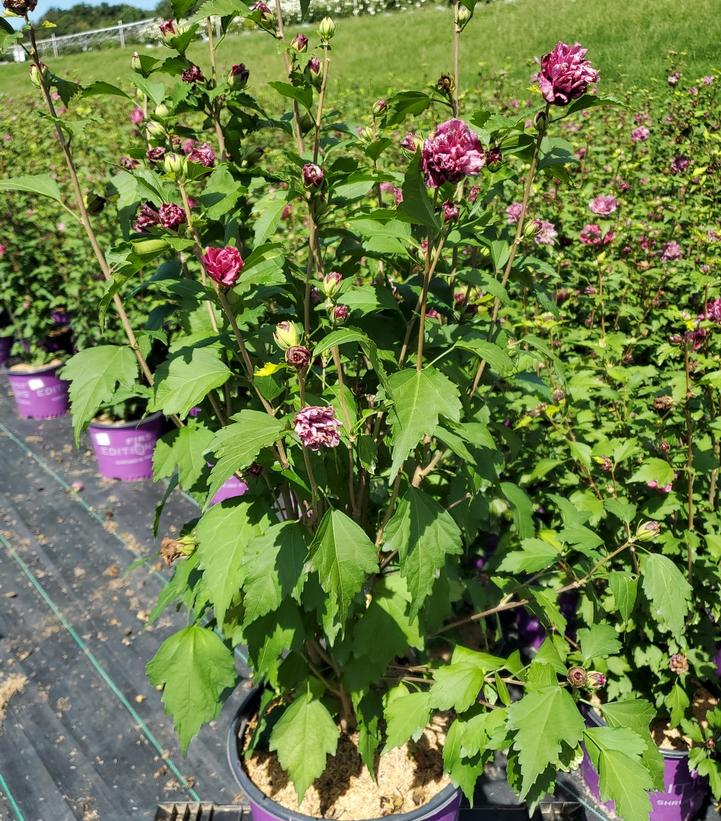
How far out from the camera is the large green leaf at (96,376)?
1.38 metres

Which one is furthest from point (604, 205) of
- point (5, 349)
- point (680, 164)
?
point (5, 349)

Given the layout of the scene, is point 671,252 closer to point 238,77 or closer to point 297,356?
point 238,77

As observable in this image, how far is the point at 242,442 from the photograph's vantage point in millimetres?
1112

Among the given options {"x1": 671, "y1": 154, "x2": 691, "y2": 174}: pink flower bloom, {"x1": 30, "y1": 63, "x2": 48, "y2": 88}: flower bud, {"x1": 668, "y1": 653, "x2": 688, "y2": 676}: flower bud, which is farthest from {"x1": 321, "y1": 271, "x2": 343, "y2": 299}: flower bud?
{"x1": 671, "y1": 154, "x2": 691, "y2": 174}: pink flower bloom

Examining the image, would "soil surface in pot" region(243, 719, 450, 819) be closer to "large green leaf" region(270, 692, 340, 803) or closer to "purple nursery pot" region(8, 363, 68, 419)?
"large green leaf" region(270, 692, 340, 803)

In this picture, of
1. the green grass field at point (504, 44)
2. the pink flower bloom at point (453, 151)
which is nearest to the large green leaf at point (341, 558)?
the pink flower bloom at point (453, 151)

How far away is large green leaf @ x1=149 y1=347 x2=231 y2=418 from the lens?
4.12 feet

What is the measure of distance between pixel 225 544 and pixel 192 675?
369 millimetres

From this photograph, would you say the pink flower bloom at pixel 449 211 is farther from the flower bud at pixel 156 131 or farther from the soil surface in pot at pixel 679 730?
the soil surface in pot at pixel 679 730

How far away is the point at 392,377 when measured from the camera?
120cm

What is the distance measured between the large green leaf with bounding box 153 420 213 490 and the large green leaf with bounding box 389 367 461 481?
59 cm

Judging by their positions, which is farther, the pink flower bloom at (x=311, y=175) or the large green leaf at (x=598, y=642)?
the large green leaf at (x=598, y=642)

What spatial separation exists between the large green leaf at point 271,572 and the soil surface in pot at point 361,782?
0.75m

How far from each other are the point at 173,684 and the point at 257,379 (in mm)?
750
